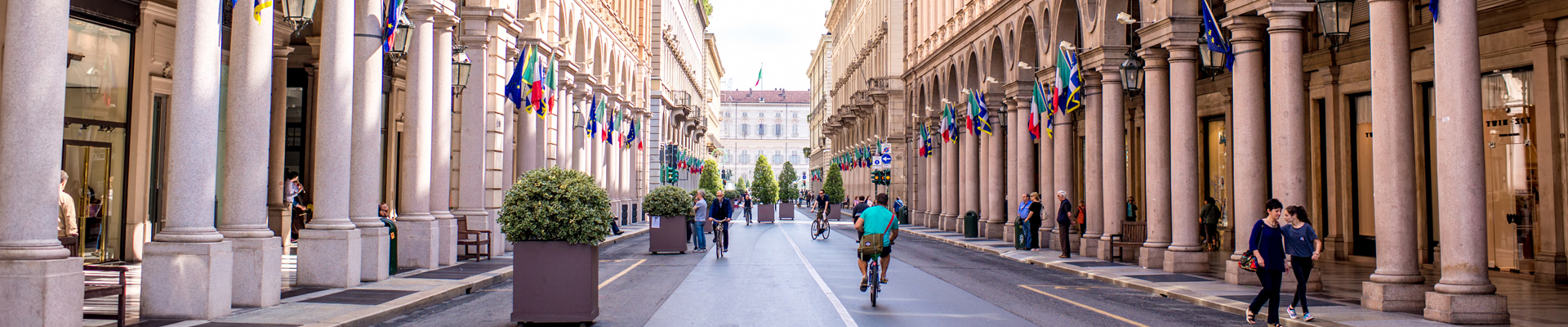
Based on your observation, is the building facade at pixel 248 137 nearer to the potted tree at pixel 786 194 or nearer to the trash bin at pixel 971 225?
the trash bin at pixel 971 225

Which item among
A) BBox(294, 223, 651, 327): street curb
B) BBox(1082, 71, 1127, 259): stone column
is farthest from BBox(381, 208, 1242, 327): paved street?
BBox(1082, 71, 1127, 259): stone column

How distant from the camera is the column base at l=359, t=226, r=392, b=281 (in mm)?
15141

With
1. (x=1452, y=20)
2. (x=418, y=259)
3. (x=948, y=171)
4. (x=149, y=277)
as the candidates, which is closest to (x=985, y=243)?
(x=948, y=171)

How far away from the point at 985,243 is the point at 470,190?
14.4 meters

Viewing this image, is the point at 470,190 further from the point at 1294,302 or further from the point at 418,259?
the point at 1294,302

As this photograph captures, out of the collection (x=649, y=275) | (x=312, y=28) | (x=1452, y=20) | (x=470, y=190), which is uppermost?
(x=312, y=28)

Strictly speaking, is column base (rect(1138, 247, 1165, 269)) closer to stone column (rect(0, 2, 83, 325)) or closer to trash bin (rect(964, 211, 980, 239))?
trash bin (rect(964, 211, 980, 239))

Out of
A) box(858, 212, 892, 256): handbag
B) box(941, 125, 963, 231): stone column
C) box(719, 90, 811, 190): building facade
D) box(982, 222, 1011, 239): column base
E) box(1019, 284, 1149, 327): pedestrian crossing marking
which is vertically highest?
box(719, 90, 811, 190): building facade

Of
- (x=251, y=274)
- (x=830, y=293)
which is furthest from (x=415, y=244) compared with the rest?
(x=830, y=293)

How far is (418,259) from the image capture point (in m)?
17.9

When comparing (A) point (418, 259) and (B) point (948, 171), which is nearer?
(A) point (418, 259)

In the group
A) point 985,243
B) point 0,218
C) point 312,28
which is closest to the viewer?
point 0,218

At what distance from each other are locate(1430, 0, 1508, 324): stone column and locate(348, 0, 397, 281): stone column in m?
13.4

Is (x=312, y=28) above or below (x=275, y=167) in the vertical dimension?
above
